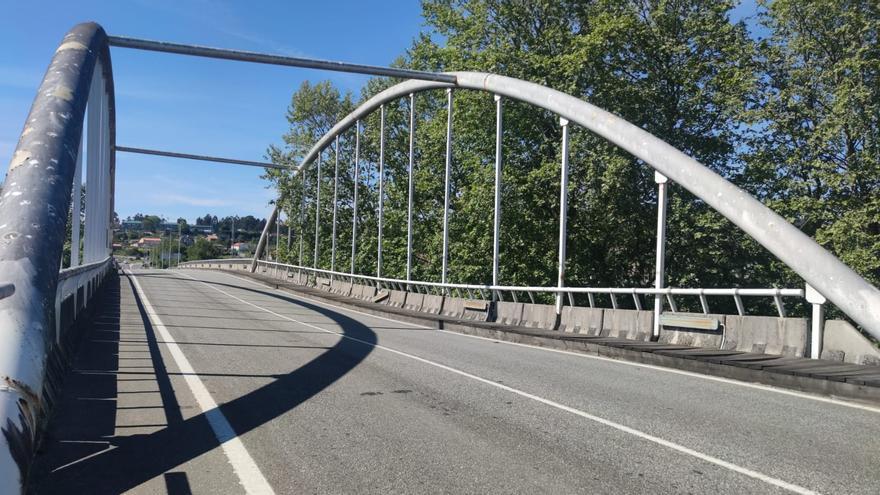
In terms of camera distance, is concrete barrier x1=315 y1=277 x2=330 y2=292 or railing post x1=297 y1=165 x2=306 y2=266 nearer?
concrete barrier x1=315 y1=277 x2=330 y2=292

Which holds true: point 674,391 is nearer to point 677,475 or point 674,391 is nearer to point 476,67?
point 677,475

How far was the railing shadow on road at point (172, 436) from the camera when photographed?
457cm

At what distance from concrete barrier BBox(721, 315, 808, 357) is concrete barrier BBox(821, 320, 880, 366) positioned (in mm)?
343

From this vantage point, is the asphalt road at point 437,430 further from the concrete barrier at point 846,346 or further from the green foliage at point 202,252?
the green foliage at point 202,252

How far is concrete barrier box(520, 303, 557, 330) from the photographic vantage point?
16000 millimetres

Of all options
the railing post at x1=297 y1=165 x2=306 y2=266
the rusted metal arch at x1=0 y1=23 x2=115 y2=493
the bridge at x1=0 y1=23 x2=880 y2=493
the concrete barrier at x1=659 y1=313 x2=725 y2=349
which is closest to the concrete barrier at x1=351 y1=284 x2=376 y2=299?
the bridge at x1=0 y1=23 x2=880 y2=493

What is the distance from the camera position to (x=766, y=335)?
10.3 meters

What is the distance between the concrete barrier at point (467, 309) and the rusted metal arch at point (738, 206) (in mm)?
5935

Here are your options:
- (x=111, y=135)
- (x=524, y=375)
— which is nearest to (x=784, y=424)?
(x=524, y=375)

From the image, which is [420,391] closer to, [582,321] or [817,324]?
[817,324]

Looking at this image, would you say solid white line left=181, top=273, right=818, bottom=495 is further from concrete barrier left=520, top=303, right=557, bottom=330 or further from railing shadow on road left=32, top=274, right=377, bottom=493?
concrete barrier left=520, top=303, right=557, bottom=330

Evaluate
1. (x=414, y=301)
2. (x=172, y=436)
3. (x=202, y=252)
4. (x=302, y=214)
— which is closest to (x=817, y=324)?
(x=172, y=436)

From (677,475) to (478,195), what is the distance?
74.8 ft

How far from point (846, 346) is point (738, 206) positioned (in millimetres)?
3484
